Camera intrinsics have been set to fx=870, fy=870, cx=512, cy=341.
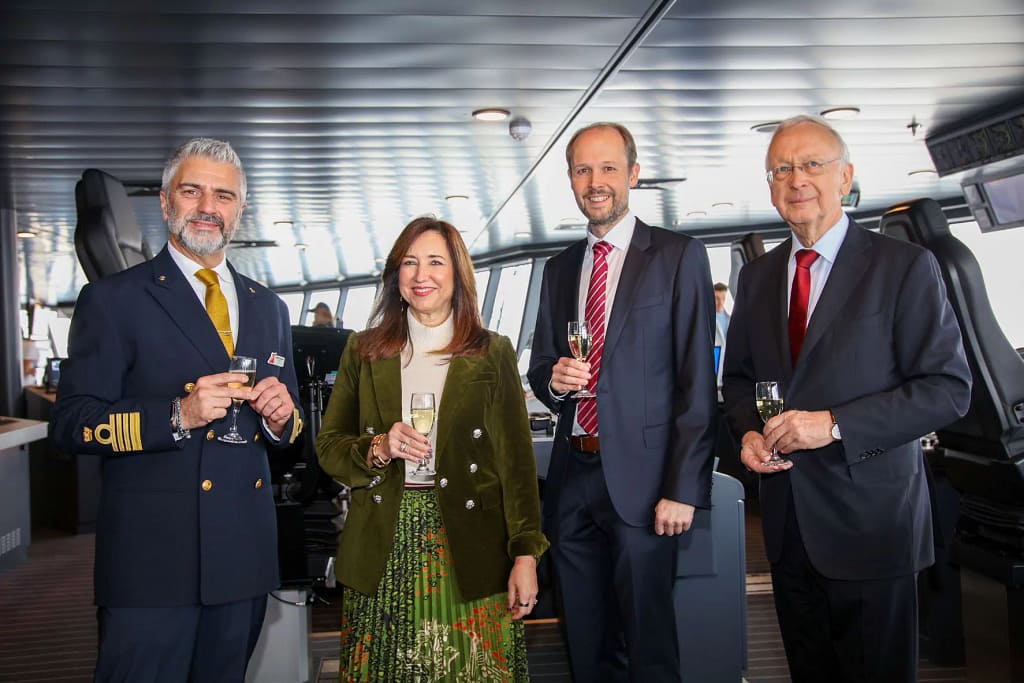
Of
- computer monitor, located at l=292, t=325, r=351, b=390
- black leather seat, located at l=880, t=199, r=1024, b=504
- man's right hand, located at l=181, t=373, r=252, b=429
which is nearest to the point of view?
man's right hand, located at l=181, t=373, r=252, b=429

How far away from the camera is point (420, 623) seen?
207cm

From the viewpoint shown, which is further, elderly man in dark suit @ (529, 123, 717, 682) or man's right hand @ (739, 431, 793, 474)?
elderly man in dark suit @ (529, 123, 717, 682)

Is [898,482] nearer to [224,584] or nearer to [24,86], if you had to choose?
[224,584]

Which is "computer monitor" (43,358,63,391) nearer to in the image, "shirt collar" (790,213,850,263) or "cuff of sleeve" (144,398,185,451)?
"cuff of sleeve" (144,398,185,451)

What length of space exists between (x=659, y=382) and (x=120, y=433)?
1358 mm

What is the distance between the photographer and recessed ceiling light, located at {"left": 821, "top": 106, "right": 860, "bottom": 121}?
6.45 meters

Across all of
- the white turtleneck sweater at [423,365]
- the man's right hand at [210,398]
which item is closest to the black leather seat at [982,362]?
the white turtleneck sweater at [423,365]

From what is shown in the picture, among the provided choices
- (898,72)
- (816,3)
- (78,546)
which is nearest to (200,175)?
(816,3)

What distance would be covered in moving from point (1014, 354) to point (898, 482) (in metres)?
1.32

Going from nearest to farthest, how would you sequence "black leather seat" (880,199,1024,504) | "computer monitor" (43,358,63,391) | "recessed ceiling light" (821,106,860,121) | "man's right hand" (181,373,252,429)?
1. "man's right hand" (181,373,252,429)
2. "black leather seat" (880,199,1024,504)
3. "recessed ceiling light" (821,106,860,121)
4. "computer monitor" (43,358,63,391)

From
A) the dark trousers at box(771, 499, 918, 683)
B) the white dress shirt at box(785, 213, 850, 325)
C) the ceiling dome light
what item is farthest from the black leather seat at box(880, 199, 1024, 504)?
the ceiling dome light

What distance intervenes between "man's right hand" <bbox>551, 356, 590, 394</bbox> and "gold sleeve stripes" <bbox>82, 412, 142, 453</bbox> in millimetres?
1001

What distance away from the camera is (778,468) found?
210 centimetres

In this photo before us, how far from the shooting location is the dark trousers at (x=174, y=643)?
191 cm
